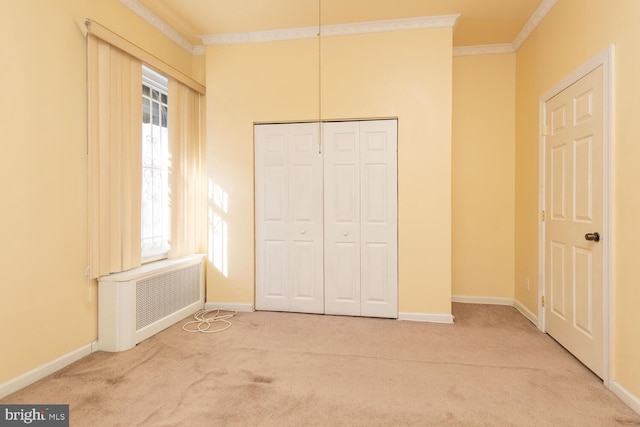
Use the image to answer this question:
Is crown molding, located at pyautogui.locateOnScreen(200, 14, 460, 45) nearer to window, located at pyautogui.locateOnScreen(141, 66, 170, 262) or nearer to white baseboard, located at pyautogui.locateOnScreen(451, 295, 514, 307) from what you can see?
window, located at pyautogui.locateOnScreen(141, 66, 170, 262)

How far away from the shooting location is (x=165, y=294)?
3.31m

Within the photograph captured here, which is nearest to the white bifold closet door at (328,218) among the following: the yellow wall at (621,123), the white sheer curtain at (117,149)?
the white sheer curtain at (117,149)

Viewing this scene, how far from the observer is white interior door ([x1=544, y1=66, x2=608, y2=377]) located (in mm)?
2389

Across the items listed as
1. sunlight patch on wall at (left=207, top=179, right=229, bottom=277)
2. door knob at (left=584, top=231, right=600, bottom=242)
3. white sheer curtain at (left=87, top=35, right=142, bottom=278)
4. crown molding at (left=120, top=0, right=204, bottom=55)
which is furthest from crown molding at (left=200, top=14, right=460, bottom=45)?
door knob at (left=584, top=231, right=600, bottom=242)

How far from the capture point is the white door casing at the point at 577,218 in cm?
233

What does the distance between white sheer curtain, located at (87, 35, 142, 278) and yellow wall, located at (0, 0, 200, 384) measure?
7cm

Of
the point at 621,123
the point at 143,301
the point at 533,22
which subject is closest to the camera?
the point at 621,123

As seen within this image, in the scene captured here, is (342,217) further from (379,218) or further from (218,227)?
(218,227)

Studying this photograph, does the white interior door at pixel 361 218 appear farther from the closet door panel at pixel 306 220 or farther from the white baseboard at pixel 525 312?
the white baseboard at pixel 525 312

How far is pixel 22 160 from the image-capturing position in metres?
2.23

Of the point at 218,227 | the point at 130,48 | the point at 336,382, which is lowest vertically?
the point at 336,382

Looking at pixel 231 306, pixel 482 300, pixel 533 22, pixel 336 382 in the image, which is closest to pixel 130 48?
pixel 231 306

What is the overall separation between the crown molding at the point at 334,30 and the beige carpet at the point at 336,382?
2.97 metres

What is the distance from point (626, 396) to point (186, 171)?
399cm
